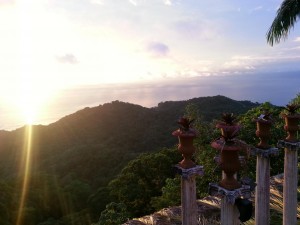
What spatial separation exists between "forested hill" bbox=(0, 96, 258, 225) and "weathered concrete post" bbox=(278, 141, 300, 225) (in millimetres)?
19451

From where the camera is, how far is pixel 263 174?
14.8 feet

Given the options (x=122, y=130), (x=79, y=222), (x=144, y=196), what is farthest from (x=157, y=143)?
(x=144, y=196)

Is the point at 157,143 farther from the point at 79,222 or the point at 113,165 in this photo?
the point at 79,222

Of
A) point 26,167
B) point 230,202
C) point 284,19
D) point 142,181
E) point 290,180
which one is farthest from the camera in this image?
point 26,167

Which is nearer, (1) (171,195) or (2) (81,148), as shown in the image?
(1) (171,195)

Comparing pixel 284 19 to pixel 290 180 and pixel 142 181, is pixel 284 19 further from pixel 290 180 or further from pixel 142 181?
pixel 142 181

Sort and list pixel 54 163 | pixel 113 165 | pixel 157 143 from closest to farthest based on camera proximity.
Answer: pixel 113 165
pixel 54 163
pixel 157 143

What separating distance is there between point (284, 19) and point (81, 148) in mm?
38041

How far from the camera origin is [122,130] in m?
57.7

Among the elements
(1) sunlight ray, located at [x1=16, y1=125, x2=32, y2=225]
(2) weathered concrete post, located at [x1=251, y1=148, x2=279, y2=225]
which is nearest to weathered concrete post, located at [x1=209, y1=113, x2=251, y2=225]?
(2) weathered concrete post, located at [x1=251, y1=148, x2=279, y2=225]

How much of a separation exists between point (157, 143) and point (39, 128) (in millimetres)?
22234

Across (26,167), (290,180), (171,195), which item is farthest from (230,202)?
(26,167)

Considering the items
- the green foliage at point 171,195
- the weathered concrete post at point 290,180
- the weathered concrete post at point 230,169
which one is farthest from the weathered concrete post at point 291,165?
the green foliage at point 171,195

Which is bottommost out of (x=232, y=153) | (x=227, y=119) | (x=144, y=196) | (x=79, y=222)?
(x=79, y=222)
